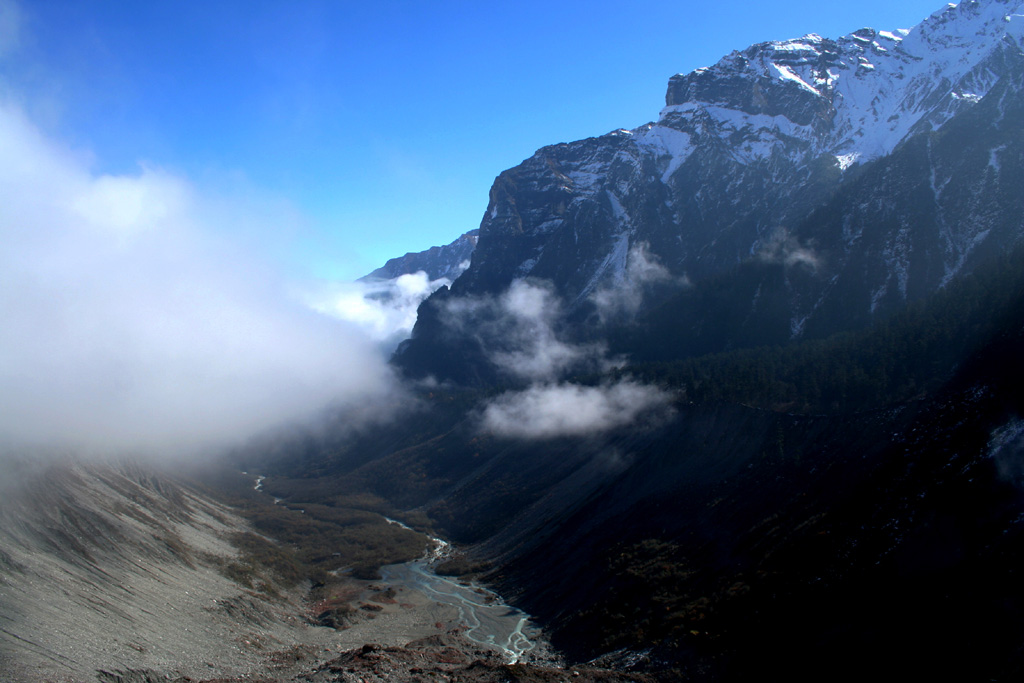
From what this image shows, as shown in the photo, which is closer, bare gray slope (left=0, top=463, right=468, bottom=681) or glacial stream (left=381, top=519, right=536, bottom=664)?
bare gray slope (left=0, top=463, right=468, bottom=681)

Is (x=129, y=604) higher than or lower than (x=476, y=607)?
higher

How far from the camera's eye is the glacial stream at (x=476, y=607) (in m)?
65.8

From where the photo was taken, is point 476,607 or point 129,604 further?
point 476,607

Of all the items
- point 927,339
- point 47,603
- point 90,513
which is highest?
point 927,339

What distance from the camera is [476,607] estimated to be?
3132 inches

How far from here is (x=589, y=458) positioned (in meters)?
119

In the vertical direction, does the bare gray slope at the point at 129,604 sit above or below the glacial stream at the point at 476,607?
above

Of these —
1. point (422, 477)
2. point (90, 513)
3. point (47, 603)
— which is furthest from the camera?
point (422, 477)

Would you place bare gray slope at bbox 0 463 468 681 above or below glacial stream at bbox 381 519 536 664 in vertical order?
above

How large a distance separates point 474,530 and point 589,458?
27629 millimetres

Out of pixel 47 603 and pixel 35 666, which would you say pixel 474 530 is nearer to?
pixel 47 603

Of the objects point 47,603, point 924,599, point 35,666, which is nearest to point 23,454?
point 47,603

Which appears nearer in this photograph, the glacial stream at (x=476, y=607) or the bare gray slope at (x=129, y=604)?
the bare gray slope at (x=129, y=604)

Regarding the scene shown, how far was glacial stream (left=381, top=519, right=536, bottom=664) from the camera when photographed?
65750 mm
